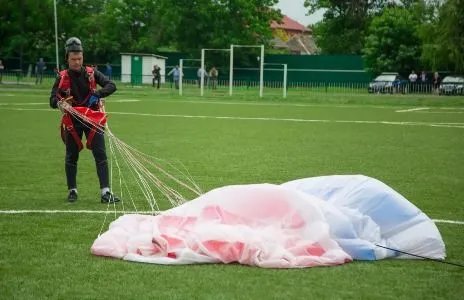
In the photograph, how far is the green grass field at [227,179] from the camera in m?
5.88

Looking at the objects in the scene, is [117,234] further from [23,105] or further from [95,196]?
[23,105]

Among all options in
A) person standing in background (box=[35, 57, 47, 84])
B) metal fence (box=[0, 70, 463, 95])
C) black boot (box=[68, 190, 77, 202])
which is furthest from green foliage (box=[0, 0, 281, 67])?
black boot (box=[68, 190, 77, 202])

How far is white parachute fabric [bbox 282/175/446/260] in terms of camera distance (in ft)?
22.6

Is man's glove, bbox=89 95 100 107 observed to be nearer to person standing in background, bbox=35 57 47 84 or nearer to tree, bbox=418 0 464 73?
tree, bbox=418 0 464 73

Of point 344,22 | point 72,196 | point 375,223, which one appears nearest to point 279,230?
point 375,223

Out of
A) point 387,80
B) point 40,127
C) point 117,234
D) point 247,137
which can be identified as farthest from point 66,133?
Result: point 387,80

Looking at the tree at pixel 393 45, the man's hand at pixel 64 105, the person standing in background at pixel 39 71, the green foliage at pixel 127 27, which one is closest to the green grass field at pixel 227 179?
the man's hand at pixel 64 105

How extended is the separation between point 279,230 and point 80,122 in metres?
3.79

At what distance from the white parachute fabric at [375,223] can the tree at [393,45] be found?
58160mm

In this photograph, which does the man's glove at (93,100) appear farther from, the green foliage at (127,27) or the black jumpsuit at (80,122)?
the green foliage at (127,27)

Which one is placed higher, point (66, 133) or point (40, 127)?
point (66, 133)

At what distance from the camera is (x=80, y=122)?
9789mm

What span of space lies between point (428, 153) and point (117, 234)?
10.9 m

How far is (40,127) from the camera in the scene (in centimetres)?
2211
